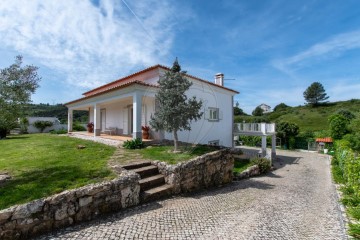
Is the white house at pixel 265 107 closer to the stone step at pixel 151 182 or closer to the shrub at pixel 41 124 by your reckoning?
the shrub at pixel 41 124

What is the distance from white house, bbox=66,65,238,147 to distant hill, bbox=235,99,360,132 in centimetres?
2410

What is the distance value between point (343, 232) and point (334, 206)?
2766 mm

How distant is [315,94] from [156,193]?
72141mm

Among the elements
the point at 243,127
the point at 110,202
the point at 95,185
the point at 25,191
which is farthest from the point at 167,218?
the point at 243,127

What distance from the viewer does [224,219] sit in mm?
6113

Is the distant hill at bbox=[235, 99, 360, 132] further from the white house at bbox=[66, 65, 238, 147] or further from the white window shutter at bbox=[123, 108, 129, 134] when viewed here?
the white window shutter at bbox=[123, 108, 129, 134]

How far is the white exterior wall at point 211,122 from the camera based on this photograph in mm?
17406

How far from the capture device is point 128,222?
545 centimetres

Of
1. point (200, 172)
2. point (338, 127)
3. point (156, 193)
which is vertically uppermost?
point (338, 127)

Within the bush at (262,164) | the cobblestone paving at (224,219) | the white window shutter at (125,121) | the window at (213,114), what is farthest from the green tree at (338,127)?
the white window shutter at (125,121)

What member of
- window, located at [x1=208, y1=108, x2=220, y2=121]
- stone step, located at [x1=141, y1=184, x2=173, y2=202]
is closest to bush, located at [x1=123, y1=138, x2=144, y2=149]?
stone step, located at [x1=141, y1=184, x2=173, y2=202]

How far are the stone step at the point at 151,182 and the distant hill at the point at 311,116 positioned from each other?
38.1 metres

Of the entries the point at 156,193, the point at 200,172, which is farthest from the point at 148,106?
the point at 156,193

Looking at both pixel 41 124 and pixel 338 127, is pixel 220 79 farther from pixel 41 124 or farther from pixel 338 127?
pixel 41 124
